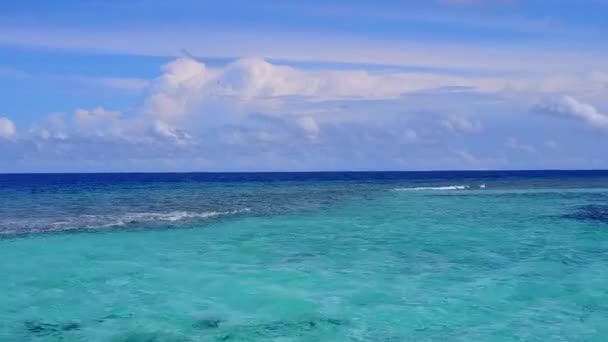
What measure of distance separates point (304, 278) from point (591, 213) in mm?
27734

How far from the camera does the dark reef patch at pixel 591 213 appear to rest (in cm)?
3931

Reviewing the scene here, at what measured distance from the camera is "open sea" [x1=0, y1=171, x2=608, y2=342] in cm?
1691

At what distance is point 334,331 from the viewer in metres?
16.6

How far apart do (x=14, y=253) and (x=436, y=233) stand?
1958cm

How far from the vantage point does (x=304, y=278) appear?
74.4 ft

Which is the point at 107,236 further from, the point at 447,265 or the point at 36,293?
the point at 447,265

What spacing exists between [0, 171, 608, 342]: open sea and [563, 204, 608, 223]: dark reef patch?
0.36 metres

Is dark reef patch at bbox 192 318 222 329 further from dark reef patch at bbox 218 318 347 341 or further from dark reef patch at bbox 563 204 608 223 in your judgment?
dark reef patch at bbox 563 204 608 223

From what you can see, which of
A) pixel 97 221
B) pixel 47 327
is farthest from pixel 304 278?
pixel 97 221

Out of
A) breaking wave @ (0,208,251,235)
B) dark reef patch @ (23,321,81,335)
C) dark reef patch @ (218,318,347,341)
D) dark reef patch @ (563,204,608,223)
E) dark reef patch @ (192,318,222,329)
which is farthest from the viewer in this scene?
dark reef patch @ (563,204,608,223)

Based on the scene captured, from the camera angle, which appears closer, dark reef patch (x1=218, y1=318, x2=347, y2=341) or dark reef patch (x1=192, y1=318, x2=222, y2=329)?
dark reef patch (x1=218, y1=318, x2=347, y2=341)

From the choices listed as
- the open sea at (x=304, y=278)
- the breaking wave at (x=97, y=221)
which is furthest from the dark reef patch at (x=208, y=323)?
the breaking wave at (x=97, y=221)

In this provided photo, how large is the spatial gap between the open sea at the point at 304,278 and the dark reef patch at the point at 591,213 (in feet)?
1.17

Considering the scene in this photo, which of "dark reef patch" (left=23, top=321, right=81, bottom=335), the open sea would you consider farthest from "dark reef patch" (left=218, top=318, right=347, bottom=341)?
"dark reef patch" (left=23, top=321, right=81, bottom=335)
